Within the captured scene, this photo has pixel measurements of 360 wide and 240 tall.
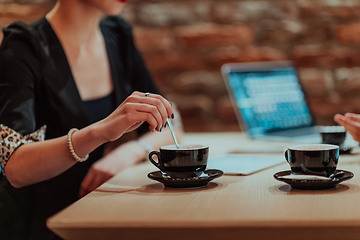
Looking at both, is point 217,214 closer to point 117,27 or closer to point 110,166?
point 110,166

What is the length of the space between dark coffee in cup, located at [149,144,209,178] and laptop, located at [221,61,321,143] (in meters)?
0.79

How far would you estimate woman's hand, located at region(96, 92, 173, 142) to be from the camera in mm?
842

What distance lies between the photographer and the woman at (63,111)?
95 cm

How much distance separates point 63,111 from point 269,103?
86 centimetres

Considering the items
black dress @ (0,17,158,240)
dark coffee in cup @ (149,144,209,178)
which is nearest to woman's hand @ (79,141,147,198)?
black dress @ (0,17,158,240)

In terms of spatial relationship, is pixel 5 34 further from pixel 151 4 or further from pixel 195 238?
pixel 151 4

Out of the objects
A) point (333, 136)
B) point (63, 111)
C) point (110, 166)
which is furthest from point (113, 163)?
point (333, 136)

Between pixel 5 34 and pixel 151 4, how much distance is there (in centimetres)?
114

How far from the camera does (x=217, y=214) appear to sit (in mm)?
623

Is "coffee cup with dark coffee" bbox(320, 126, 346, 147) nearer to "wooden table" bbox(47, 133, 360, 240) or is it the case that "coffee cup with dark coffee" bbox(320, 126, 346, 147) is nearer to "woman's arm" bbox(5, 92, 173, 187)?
"wooden table" bbox(47, 133, 360, 240)

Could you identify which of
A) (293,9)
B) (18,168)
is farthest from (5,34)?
(293,9)

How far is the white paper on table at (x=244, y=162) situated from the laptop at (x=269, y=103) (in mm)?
366

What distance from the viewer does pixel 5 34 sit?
1.20 metres

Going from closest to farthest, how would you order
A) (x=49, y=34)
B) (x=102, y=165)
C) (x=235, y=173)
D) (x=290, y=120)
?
(x=235, y=173), (x=102, y=165), (x=49, y=34), (x=290, y=120)
